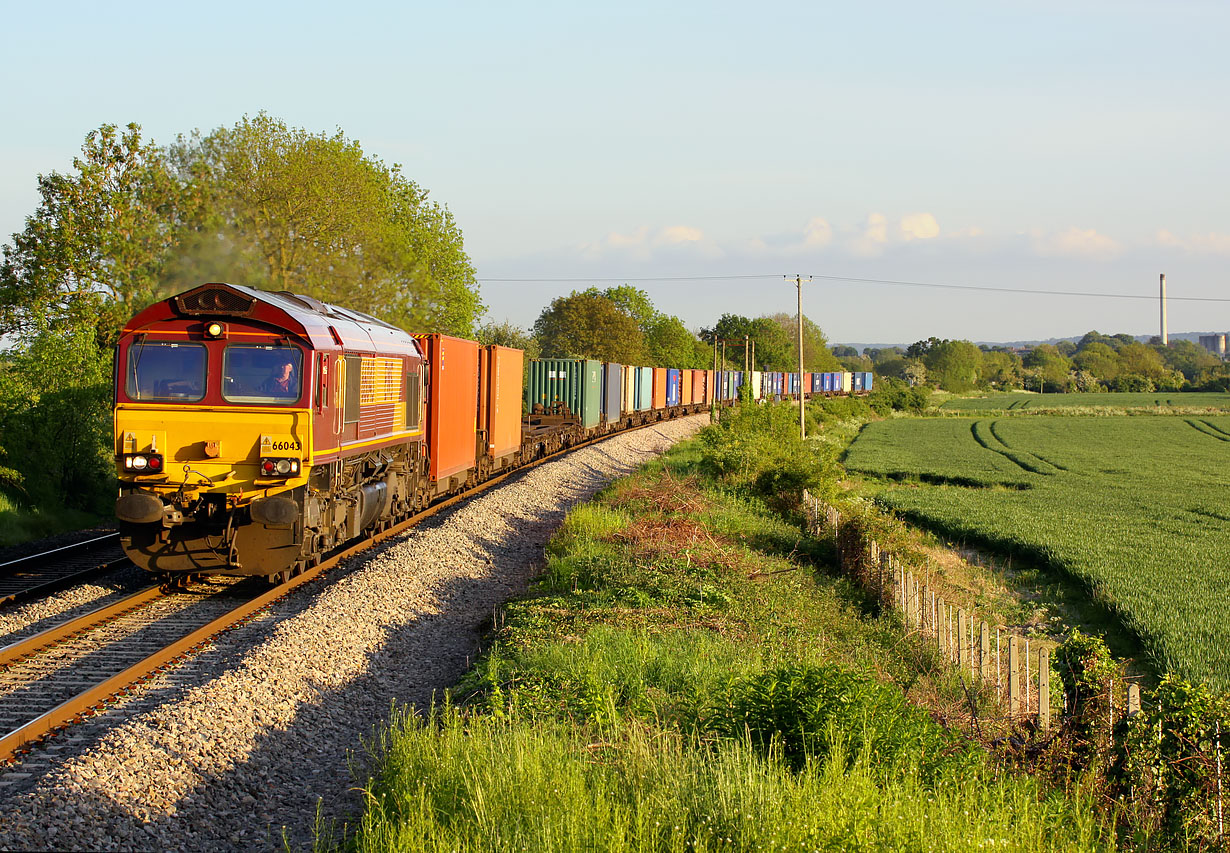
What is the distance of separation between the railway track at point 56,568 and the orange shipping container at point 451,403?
218 inches

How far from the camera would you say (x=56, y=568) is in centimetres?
1366

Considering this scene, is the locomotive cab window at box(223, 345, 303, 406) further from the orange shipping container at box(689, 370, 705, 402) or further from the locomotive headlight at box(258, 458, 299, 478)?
the orange shipping container at box(689, 370, 705, 402)

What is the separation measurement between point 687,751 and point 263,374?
7.61m

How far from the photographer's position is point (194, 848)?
5.89 m

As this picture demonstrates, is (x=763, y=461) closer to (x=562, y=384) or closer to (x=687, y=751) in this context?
(x=562, y=384)

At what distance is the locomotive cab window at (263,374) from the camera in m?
11.6

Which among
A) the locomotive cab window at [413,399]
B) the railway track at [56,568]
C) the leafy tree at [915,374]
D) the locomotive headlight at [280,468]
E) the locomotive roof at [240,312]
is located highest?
the leafy tree at [915,374]

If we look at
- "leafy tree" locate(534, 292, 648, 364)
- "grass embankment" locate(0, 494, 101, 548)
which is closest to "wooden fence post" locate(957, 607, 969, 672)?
"grass embankment" locate(0, 494, 101, 548)

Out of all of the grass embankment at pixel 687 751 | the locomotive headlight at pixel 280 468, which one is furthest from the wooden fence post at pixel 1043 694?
the locomotive headlight at pixel 280 468

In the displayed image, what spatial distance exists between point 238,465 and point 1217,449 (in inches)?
2162

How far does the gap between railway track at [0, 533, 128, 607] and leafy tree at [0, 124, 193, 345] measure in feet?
33.8

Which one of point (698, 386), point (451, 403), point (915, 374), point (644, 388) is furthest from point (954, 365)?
point (451, 403)

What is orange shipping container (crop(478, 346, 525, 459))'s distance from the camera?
21781 mm

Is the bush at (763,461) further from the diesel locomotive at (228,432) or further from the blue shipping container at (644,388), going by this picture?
the blue shipping container at (644,388)
